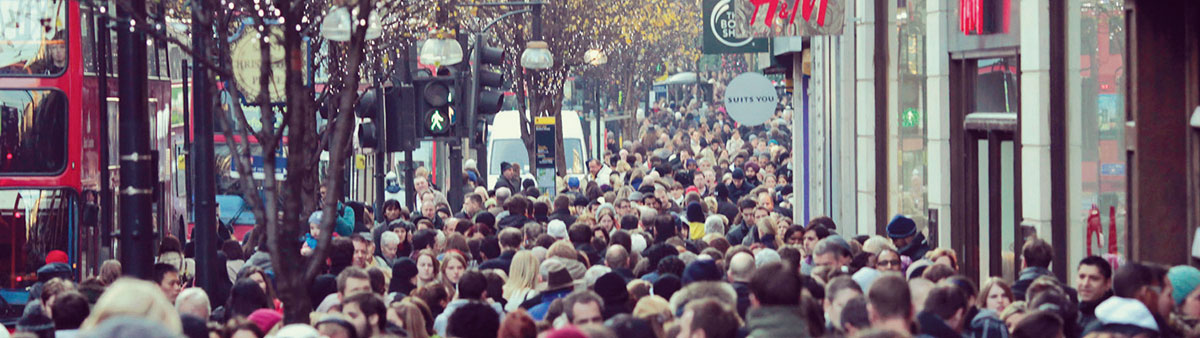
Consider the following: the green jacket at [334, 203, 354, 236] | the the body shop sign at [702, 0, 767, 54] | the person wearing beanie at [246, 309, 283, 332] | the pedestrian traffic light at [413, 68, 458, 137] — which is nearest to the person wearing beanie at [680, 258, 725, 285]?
the person wearing beanie at [246, 309, 283, 332]

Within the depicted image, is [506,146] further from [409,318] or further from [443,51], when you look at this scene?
[409,318]

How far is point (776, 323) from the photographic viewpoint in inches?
309

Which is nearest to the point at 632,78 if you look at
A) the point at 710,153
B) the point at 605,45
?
the point at 605,45

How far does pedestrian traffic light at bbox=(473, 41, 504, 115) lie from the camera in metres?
21.0

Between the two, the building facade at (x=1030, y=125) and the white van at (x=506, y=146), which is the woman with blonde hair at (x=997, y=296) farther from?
the white van at (x=506, y=146)

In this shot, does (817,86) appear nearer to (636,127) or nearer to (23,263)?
(23,263)

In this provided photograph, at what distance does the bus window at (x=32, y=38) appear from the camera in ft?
46.1

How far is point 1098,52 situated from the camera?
12367mm

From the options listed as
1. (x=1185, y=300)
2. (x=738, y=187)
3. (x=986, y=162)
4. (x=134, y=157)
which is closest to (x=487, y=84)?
(x=738, y=187)

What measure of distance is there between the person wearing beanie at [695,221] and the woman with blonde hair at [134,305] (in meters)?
11.8

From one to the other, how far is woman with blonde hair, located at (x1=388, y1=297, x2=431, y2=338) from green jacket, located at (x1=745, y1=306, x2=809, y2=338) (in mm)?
1922

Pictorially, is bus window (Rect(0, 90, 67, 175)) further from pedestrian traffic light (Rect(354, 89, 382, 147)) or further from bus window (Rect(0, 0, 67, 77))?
pedestrian traffic light (Rect(354, 89, 382, 147))

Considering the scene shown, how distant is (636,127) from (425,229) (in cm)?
5022

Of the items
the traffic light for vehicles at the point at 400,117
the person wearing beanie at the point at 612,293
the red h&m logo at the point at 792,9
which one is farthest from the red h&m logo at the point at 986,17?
the person wearing beanie at the point at 612,293
